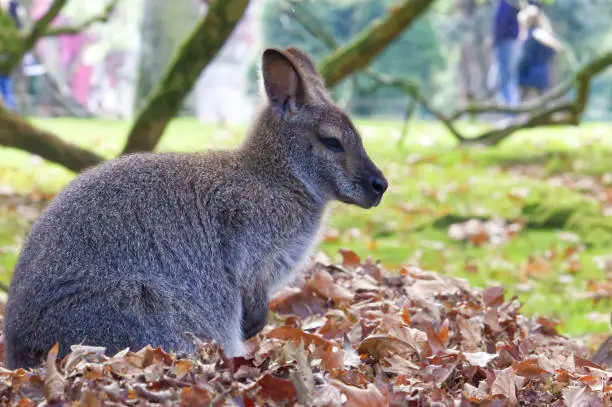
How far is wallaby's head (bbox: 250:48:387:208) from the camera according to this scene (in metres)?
4.43

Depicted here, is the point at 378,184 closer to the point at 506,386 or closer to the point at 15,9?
the point at 506,386

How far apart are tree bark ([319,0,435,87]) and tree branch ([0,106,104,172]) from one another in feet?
8.46

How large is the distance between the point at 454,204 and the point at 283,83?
616 centimetres

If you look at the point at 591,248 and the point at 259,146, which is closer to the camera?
the point at 259,146

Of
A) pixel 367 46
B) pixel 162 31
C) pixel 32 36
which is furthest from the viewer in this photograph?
pixel 162 31

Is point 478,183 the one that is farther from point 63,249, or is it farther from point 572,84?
point 63,249

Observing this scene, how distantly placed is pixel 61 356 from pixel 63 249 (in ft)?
1.48

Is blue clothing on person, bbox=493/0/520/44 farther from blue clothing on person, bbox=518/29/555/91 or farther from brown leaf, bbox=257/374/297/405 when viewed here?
brown leaf, bbox=257/374/297/405

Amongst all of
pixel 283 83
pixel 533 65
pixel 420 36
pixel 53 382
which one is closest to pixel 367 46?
pixel 283 83

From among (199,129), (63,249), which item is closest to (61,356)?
(63,249)

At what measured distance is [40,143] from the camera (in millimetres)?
9023

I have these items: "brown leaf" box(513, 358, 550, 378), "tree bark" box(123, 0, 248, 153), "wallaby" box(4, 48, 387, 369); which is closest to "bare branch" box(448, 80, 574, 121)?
"tree bark" box(123, 0, 248, 153)

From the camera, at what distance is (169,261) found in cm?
396

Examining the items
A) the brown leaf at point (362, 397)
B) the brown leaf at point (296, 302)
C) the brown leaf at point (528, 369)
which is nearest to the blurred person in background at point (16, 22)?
the brown leaf at point (296, 302)
